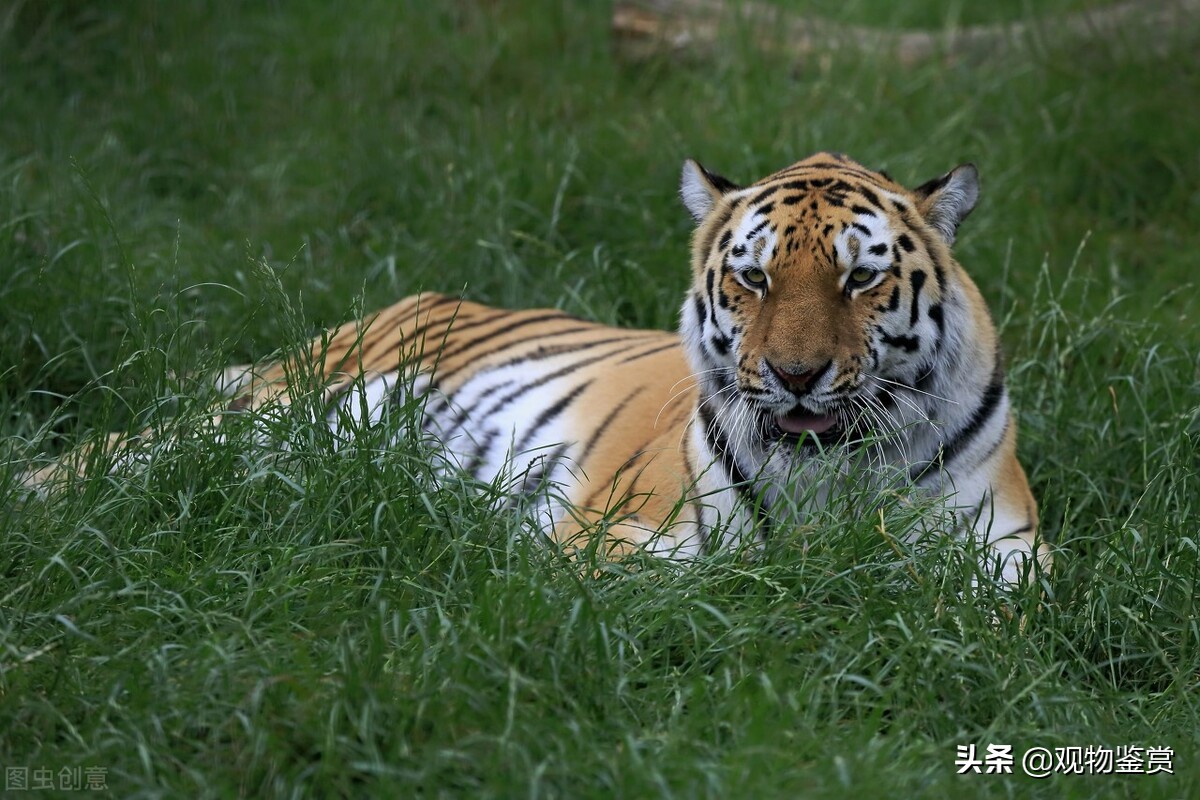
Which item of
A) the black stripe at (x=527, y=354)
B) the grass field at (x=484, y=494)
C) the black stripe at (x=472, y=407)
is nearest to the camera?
the grass field at (x=484, y=494)

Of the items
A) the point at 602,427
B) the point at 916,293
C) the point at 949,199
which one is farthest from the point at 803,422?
the point at 602,427

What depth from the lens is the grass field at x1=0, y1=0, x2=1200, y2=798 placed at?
86.6 inches

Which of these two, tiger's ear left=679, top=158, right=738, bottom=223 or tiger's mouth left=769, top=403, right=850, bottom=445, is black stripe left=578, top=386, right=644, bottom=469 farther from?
tiger's mouth left=769, top=403, right=850, bottom=445

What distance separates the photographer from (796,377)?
2770 mm

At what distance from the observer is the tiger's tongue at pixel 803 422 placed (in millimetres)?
2877

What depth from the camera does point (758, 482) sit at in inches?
116

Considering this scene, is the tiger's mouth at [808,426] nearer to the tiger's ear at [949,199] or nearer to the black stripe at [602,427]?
the tiger's ear at [949,199]

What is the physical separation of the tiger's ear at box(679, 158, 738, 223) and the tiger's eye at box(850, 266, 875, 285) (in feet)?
1.60

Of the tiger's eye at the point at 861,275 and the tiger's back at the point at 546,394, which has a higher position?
the tiger's eye at the point at 861,275

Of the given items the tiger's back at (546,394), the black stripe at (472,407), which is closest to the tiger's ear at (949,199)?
the tiger's back at (546,394)

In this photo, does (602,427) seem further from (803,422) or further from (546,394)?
(803,422)

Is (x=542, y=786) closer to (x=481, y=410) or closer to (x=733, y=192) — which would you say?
(x=733, y=192)

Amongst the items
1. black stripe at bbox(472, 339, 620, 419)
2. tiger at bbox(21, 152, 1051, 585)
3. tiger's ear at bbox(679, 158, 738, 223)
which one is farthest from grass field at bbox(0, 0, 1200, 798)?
tiger's ear at bbox(679, 158, 738, 223)

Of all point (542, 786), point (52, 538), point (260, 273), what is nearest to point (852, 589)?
point (542, 786)
